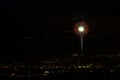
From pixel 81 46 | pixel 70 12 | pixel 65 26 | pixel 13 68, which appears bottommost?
pixel 13 68

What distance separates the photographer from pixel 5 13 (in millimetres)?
30906

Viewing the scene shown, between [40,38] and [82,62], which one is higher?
[40,38]

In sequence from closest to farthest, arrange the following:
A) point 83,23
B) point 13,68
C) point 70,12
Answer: point 13,68 < point 83,23 < point 70,12

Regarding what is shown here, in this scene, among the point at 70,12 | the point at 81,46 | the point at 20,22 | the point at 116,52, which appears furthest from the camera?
the point at 70,12

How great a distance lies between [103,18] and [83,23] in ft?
12.8

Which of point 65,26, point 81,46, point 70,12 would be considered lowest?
point 81,46

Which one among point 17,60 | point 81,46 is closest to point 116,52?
point 81,46

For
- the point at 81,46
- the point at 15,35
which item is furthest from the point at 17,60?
the point at 15,35

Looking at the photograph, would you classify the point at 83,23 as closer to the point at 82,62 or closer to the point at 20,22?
the point at 20,22

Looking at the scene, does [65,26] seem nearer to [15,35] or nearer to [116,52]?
[15,35]

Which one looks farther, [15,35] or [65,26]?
[65,26]

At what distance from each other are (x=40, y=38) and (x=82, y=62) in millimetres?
7781

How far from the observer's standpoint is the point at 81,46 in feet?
73.0

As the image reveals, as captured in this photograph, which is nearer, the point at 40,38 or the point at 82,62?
the point at 82,62
